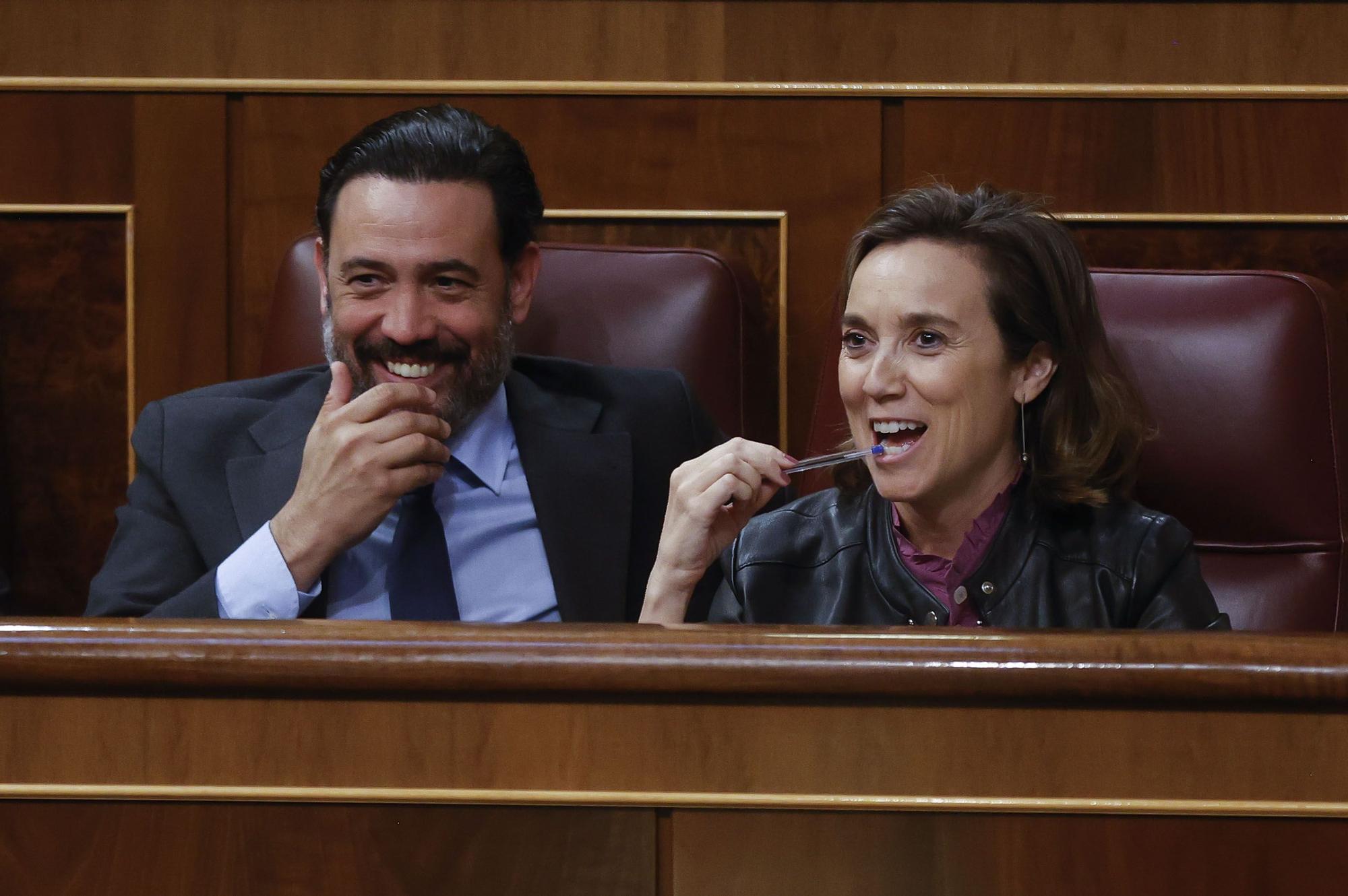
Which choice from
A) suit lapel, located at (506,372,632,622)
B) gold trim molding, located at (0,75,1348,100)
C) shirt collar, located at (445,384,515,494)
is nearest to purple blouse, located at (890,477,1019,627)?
suit lapel, located at (506,372,632,622)

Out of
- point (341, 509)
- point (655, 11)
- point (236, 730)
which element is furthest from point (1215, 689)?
point (655, 11)

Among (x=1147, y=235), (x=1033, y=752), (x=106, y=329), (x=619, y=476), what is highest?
Answer: (x=1147, y=235)

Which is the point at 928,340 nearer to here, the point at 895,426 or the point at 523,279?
the point at 895,426

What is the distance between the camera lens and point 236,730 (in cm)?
64

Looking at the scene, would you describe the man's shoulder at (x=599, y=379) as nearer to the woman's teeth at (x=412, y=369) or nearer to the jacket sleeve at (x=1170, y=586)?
the woman's teeth at (x=412, y=369)

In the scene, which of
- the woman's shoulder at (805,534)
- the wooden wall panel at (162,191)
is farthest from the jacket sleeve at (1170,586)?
the wooden wall panel at (162,191)

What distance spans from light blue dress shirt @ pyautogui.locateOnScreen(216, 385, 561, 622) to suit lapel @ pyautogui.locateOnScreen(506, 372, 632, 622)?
2cm

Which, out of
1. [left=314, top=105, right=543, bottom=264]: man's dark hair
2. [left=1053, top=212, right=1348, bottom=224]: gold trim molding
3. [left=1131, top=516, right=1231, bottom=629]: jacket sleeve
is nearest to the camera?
[left=1131, top=516, right=1231, bottom=629]: jacket sleeve

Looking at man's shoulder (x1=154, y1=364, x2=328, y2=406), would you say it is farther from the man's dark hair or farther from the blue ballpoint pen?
the blue ballpoint pen

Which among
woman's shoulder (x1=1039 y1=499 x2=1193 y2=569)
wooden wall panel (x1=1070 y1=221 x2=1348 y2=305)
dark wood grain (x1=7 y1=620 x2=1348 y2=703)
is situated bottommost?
dark wood grain (x1=7 y1=620 x2=1348 y2=703)

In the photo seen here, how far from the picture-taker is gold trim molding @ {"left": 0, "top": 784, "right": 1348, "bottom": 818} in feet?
2.03

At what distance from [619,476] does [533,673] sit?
0.68 metres

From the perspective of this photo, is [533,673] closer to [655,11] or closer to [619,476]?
[619,476]

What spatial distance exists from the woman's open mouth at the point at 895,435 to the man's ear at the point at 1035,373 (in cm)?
9
